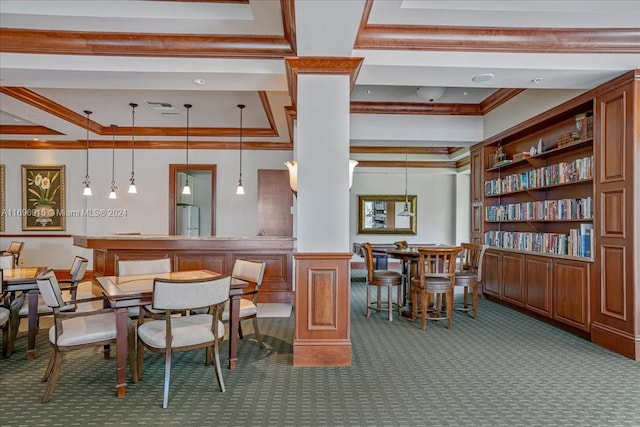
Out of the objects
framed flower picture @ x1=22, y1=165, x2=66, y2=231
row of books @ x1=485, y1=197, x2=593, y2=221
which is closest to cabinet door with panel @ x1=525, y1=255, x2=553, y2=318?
row of books @ x1=485, y1=197, x2=593, y2=221

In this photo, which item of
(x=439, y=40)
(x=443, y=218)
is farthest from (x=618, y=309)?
(x=443, y=218)

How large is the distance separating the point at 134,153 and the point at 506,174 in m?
6.87

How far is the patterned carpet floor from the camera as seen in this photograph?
251 cm

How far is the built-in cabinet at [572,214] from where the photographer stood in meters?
3.61

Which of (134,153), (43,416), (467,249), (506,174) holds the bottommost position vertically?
(43,416)

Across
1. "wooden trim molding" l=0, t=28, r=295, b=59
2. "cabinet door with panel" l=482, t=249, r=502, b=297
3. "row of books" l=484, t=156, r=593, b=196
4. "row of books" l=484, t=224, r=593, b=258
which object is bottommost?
"cabinet door with panel" l=482, t=249, r=502, b=297

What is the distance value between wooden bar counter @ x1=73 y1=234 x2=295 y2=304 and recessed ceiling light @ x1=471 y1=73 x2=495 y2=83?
320 cm

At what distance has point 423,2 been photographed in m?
3.14

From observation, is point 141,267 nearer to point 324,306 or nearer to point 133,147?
point 324,306

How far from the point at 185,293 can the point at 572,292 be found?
13.0 ft

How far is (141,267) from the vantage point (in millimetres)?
4016

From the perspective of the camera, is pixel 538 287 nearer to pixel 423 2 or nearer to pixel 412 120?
pixel 412 120

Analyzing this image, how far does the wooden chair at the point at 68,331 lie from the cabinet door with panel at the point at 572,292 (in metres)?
4.32

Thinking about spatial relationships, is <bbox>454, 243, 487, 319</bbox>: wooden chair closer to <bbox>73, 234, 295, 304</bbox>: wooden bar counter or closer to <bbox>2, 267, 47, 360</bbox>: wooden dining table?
<bbox>73, 234, 295, 304</bbox>: wooden bar counter
